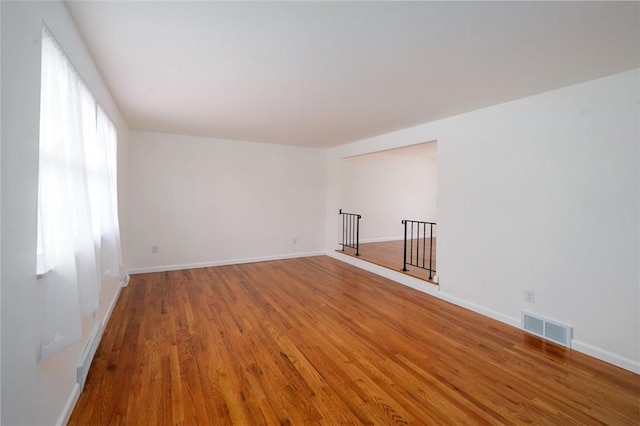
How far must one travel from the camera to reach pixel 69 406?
172 cm

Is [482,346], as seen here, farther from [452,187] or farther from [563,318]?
[452,187]

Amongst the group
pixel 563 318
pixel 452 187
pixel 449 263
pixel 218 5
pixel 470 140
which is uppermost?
pixel 218 5

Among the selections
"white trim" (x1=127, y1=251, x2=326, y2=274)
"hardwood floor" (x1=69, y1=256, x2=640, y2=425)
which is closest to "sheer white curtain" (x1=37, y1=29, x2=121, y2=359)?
"hardwood floor" (x1=69, y1=256, x2=640, y2=425)

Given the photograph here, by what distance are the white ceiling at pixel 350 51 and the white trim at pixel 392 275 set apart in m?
2.34

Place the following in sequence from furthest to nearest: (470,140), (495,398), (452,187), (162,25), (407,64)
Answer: (452,187), (470,140), (407,64), (495,398), (162,25)

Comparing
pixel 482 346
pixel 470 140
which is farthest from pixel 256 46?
pixel 482 346

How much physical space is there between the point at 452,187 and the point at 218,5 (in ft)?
10.7

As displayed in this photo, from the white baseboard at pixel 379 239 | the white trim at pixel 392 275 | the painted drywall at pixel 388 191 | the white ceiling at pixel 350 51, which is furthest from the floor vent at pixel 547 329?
the white baseboard at pixel 379 239

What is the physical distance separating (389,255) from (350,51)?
4504 mm

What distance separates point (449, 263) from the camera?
149 inches

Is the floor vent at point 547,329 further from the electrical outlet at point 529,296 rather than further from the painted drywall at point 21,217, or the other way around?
the painted drywall at point 21,217

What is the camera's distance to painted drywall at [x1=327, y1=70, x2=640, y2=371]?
92.6 inches

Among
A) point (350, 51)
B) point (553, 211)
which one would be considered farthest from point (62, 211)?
point (553, 211)

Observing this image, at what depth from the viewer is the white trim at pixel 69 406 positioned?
160 centimetres
